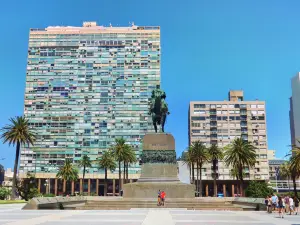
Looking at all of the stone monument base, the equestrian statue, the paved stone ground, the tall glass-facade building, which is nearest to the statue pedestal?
the stone monument base

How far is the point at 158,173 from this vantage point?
125ft

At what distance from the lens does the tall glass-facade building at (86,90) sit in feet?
381

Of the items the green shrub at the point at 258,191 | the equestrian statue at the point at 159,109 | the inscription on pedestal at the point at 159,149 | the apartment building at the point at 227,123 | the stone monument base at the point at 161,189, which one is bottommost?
the green shrub at the point at 258,191

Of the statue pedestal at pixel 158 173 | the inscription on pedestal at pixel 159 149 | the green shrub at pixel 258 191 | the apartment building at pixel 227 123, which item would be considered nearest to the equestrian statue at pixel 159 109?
the inscription on pedestal at pixel 159 149

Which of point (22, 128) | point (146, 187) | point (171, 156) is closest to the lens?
point (146, 187)

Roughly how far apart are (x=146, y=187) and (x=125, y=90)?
84.5 metres

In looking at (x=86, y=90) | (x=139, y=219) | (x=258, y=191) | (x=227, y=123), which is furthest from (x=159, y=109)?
(x=227, y=123)

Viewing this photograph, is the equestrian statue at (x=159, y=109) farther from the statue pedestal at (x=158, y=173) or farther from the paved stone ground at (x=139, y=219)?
the paved stone ground at (x=139, y=219)

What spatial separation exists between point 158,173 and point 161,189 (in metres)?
2.30

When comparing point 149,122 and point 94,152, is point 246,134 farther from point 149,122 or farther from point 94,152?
point 94,152

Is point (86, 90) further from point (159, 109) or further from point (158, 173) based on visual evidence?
point (158, 173)

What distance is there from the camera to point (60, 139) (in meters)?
117

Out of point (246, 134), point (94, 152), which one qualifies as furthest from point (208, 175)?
point (94, 152)

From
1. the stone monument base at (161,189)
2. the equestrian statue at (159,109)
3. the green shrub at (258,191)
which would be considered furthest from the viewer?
the green shrub at (258,191)
